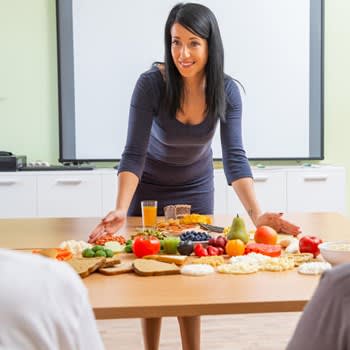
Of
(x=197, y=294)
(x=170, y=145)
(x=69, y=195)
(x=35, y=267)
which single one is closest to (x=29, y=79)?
(x=69, y=195)

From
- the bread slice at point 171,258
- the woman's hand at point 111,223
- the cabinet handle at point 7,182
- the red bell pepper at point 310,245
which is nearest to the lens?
the bread slice at point 171,258

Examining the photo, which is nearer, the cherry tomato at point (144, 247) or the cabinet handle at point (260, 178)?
the cherry tomato at point (144, 247)

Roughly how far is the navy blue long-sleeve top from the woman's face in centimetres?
12

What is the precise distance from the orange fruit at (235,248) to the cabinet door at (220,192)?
2.57m

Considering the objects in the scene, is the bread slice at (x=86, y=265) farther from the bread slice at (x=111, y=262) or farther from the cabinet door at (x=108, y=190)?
the cabinet door at (x=108, y=190)

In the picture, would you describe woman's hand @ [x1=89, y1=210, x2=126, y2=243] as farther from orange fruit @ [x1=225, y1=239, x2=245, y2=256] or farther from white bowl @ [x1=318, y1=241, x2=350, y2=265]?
white bowl @ [x1=318, y1=241, x2=350, y2=265]

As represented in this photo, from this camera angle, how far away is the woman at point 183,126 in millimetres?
2203

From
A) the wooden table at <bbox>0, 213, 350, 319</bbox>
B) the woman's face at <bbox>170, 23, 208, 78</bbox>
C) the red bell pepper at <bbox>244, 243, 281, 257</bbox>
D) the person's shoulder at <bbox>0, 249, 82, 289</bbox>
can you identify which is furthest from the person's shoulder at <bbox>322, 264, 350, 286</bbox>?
the woman's face at <bbox>170, 23, 208, 78</bbox>

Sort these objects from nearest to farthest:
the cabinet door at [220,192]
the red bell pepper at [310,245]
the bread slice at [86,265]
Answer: the bread slice at [86,265] → the red bell pepper at [310,245] → the cabinet door at [220,192]

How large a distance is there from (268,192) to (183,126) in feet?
6.90

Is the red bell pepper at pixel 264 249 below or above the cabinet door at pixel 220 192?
above

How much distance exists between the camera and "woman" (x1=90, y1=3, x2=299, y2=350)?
220 centimetres

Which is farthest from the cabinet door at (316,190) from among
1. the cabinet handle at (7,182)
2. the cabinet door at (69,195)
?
the cabinet handle at (7,182)

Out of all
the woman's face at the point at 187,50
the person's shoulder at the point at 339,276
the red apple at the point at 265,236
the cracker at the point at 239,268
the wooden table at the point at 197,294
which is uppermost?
the woman's face at the point at 187,50
